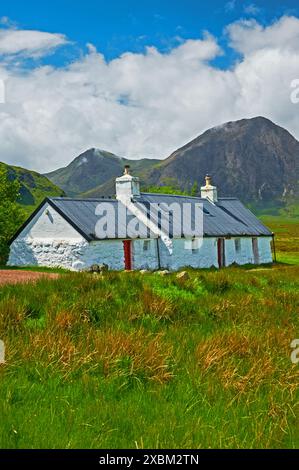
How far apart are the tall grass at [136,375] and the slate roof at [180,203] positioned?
2292 centimetres

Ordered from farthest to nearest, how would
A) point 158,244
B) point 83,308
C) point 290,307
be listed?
point 158,244 → point 290,307 → point 83,308

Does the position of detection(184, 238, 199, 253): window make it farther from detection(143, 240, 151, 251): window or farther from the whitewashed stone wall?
detection(143, 240, 151, 251): window

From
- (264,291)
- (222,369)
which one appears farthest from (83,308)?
(264,291)

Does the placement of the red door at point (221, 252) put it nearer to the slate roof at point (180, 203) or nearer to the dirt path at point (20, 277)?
the slate roof at point (180, 203)

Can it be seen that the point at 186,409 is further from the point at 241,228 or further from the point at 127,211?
the point at 241,228

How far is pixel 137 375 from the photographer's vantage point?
688 cm

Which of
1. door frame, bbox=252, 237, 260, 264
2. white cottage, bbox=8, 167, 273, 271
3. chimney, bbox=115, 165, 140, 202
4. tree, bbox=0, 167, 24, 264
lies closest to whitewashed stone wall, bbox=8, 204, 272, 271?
white cottage, bbox=8, 167, 273, 271

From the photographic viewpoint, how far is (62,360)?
709 centimetres

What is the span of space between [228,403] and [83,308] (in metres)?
4.55

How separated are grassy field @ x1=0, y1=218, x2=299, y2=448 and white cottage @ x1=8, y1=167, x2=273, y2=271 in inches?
897

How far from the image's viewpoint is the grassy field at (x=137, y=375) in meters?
5.36

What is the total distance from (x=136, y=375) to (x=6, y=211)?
3370 centimetres
